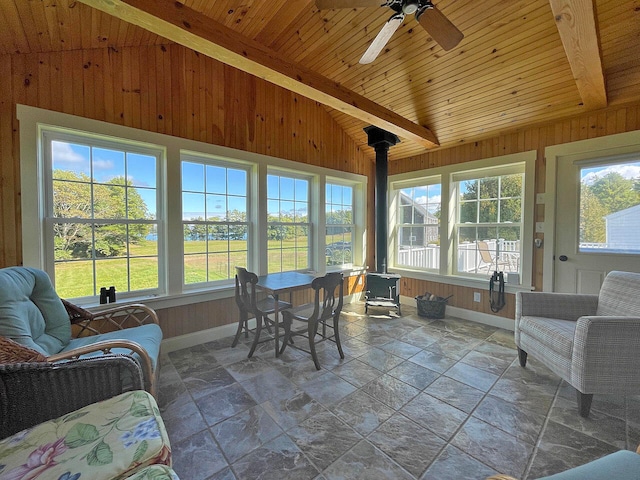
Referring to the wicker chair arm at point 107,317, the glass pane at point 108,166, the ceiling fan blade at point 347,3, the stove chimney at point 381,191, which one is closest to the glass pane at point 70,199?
the glass pane at point 108,166

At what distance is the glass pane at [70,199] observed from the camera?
7.19 feet

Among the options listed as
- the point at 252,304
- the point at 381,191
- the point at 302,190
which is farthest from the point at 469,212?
the point at 252,304

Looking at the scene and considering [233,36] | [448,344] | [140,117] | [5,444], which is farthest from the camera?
[448,344]

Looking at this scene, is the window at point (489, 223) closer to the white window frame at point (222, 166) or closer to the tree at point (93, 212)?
the white window frame at point (222, 166)

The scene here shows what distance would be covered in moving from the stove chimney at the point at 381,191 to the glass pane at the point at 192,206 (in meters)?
2.41

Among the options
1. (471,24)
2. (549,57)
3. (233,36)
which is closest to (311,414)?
(233,36)

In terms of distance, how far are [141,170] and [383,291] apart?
3.35 metres

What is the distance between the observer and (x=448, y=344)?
9.16ft

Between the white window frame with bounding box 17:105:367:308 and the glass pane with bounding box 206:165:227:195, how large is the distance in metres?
0.16

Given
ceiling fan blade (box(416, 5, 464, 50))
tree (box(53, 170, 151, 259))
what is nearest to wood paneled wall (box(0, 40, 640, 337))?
tree (box(53, 170, 151, 259))

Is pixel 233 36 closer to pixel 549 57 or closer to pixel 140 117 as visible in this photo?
pixel 140 117

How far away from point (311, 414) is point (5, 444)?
1.40m

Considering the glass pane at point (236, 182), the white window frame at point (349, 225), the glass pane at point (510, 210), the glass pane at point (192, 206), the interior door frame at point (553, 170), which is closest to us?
the interior door frame at point (553, 170)

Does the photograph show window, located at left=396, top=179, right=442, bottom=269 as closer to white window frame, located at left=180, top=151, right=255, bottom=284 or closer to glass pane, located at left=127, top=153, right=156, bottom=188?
white window frame, located at left=180, top=151, right=255, bottom=284
